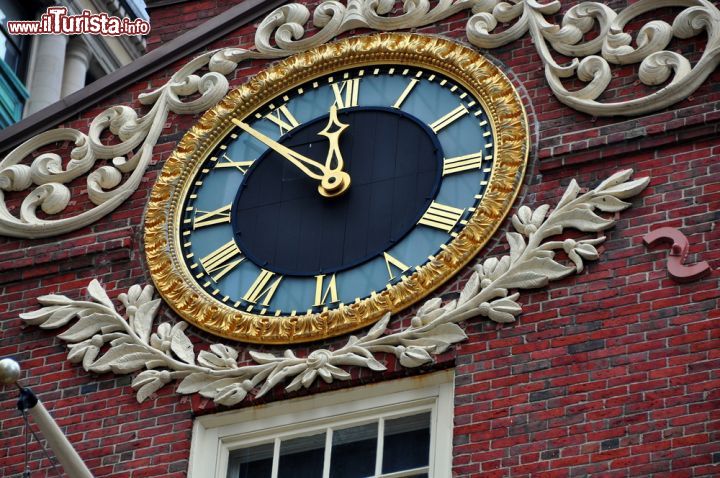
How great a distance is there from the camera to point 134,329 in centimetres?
1884

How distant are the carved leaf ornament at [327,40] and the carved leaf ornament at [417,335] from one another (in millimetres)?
1005

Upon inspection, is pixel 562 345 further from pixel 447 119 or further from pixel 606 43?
pixel 606 43

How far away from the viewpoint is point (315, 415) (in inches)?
703

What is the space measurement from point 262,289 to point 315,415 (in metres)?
1.36

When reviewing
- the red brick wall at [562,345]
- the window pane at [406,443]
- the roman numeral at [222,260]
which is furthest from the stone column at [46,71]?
the window pane at [406,443]

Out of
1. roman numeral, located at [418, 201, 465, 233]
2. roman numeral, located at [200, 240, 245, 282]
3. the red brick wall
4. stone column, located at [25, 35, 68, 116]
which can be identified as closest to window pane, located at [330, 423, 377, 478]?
the red brick wall

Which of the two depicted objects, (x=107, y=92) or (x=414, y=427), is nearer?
(x=414, y=427)

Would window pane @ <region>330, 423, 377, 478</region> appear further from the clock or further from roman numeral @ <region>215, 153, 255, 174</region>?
roman numeral @ <region>215, 153, 255, 174</region>

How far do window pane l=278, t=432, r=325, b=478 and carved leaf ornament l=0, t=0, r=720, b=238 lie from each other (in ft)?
10.2

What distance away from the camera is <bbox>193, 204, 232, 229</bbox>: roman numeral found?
1947cm

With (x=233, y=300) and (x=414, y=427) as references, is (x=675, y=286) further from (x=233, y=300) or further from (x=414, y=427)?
(x=233, y=300)

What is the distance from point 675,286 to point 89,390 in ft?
15.1

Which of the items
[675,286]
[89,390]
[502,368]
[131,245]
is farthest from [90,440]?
[675,286]

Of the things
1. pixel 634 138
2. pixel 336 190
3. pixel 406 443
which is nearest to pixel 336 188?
pixel 336 190
